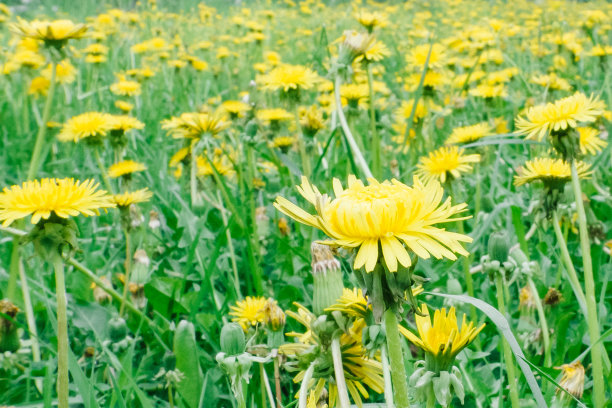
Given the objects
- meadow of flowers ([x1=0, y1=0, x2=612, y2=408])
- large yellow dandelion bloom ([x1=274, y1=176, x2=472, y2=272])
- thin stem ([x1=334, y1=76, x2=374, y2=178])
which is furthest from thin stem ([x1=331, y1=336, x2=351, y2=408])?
thin stem ([x1=334, y1=76, x2=374, y2=178])

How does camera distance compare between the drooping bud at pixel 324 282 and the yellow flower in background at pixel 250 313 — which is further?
the yellow flower in background at pixel 250 313

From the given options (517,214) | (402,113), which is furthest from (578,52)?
(517,214)

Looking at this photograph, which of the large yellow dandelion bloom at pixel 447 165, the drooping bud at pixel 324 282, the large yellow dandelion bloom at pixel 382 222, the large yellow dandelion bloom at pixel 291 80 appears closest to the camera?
the large yellow dandelion bloom at pixel 382 222

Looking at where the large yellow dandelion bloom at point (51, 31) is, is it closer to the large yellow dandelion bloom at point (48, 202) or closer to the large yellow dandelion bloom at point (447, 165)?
the large yellow dandelion bloom at point (48, 202)

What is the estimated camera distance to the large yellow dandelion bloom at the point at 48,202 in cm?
84

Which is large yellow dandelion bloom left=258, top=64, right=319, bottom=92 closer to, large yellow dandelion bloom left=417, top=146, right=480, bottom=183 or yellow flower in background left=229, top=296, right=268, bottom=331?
large yellow dandelion bloom left=417, top=146, right=480, bottom=183

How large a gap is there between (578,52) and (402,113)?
1.21 metres

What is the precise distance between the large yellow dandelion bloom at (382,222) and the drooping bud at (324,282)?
0.14m

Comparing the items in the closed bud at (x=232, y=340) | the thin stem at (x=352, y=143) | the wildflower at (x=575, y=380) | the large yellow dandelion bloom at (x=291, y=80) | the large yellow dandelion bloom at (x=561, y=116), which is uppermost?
the large yellow dandelion bloom at (x=561, y=116)

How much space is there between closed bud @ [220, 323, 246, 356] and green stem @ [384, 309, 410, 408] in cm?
22

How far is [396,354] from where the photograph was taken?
56 cm

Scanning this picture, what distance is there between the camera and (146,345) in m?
1.28

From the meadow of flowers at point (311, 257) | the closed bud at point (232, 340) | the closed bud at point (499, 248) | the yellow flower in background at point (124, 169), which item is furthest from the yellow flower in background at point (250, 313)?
the yellow flower in background at point (124, 169)

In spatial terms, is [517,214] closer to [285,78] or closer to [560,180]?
[560,180]
